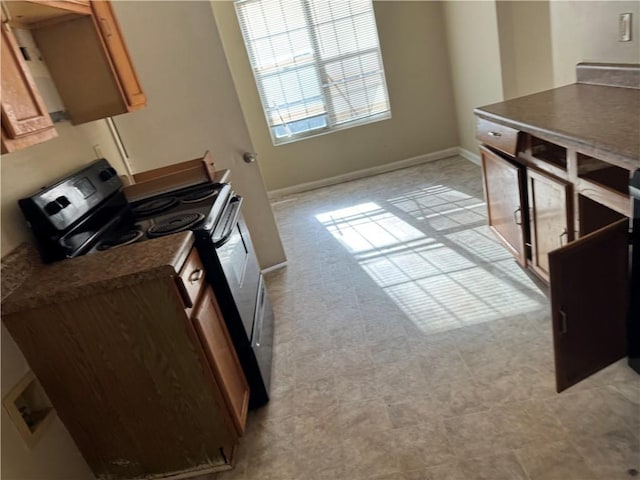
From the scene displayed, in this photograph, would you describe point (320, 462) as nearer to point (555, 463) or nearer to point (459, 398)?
point (459, 398)

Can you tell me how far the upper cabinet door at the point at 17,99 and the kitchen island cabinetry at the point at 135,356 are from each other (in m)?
0.49

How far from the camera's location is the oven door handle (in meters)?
1.79

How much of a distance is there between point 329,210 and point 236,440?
9.35 feet

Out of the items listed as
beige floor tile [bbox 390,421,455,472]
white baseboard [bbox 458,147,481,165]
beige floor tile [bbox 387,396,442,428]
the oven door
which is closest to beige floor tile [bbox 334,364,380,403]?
beige floor tile [bbox 387,396,442,428]

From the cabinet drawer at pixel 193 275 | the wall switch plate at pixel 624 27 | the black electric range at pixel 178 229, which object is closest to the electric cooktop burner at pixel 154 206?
the black electric range at pixel 178 229

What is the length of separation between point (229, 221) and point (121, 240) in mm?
463

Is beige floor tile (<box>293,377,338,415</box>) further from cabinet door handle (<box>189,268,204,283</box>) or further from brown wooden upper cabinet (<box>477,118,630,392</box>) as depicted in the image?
brown wooden upper cabinet (<box>477,118,630,392</box>)

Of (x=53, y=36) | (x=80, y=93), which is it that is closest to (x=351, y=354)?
(x=80, y=93)

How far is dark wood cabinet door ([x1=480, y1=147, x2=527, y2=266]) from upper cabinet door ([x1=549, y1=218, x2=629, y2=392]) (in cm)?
A: 76

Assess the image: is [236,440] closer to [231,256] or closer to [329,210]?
[231,256]

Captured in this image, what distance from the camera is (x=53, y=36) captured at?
83.9 inches

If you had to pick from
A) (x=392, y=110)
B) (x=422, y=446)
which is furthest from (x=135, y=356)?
(x=392, y=110)

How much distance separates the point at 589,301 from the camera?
1498 millimetres

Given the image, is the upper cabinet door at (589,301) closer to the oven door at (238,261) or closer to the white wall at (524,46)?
the oven door at (238,261)
